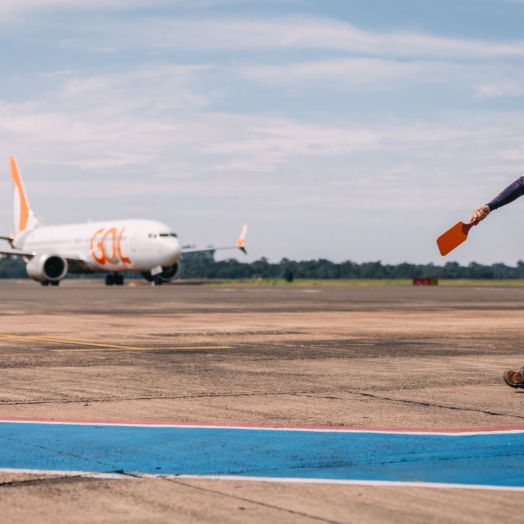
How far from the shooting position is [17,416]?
858 cm

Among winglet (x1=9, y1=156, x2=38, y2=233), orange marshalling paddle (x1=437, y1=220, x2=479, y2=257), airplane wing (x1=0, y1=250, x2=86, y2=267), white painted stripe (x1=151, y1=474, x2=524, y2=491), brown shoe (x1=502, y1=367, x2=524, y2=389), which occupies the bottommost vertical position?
white painted stripe (x1=151, y1=474, x2=524, y2=491)

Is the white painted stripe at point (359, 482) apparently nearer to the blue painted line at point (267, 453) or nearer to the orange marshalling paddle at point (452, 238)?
the blue painted line at point (267, 453)

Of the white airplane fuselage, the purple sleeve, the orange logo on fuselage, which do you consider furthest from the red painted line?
the orange logo on fuselage

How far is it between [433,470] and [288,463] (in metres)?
0.92

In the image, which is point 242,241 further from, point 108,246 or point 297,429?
point 297,429

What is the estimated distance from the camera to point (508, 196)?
30.6ft

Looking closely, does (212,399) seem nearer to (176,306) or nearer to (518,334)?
(518,334)

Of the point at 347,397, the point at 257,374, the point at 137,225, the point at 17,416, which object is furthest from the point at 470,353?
the point at 137,225

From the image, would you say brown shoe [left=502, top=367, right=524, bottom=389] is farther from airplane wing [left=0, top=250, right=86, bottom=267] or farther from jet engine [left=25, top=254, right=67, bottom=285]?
airplane wing [left=0, top=250, right=86, bottom=267]

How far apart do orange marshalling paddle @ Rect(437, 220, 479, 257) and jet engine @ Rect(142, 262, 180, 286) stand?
59961mm

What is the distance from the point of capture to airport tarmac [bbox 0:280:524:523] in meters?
5.23

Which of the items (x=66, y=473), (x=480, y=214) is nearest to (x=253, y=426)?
(x=66, y=473)

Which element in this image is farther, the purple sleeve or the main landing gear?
the main landing gear

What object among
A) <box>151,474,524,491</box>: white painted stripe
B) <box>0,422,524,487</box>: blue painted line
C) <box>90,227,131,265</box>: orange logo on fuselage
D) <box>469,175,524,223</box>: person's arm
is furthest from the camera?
<box>90,227,131,265</box>: orange logo on fuselage
